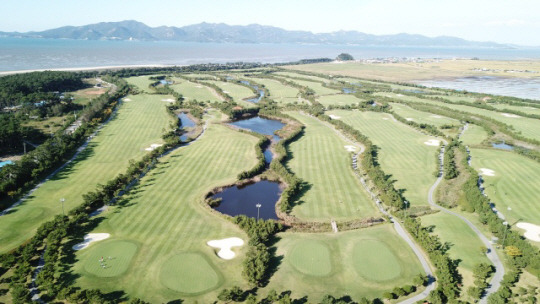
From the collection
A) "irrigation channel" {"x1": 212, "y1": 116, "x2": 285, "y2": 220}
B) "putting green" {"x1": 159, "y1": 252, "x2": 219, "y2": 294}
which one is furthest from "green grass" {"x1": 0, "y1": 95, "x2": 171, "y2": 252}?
"irrigation channel" {"x1": 212, "y1": 116, "x2": 285, "y2": 220}

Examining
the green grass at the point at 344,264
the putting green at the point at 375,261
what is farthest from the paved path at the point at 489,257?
the putting green at the point at 375,261

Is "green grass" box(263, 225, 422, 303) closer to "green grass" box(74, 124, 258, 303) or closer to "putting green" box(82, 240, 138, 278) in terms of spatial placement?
"green grass" box(74, 124, 258, 303)

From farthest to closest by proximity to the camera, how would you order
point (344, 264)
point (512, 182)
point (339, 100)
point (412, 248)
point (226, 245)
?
point (339, 100), point (512, 182), point (412, 248), point (226, 245), point (344, 264)

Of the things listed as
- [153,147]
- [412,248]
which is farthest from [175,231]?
[153,147]

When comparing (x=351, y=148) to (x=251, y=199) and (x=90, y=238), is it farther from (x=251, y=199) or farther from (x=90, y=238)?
(x=90, y=238)

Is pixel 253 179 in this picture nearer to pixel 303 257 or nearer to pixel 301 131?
pixel 303 257

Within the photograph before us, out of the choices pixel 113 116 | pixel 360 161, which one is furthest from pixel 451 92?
pixel 113 116

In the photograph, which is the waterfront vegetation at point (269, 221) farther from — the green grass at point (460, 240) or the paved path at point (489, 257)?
the paved path at point (489, 257)
